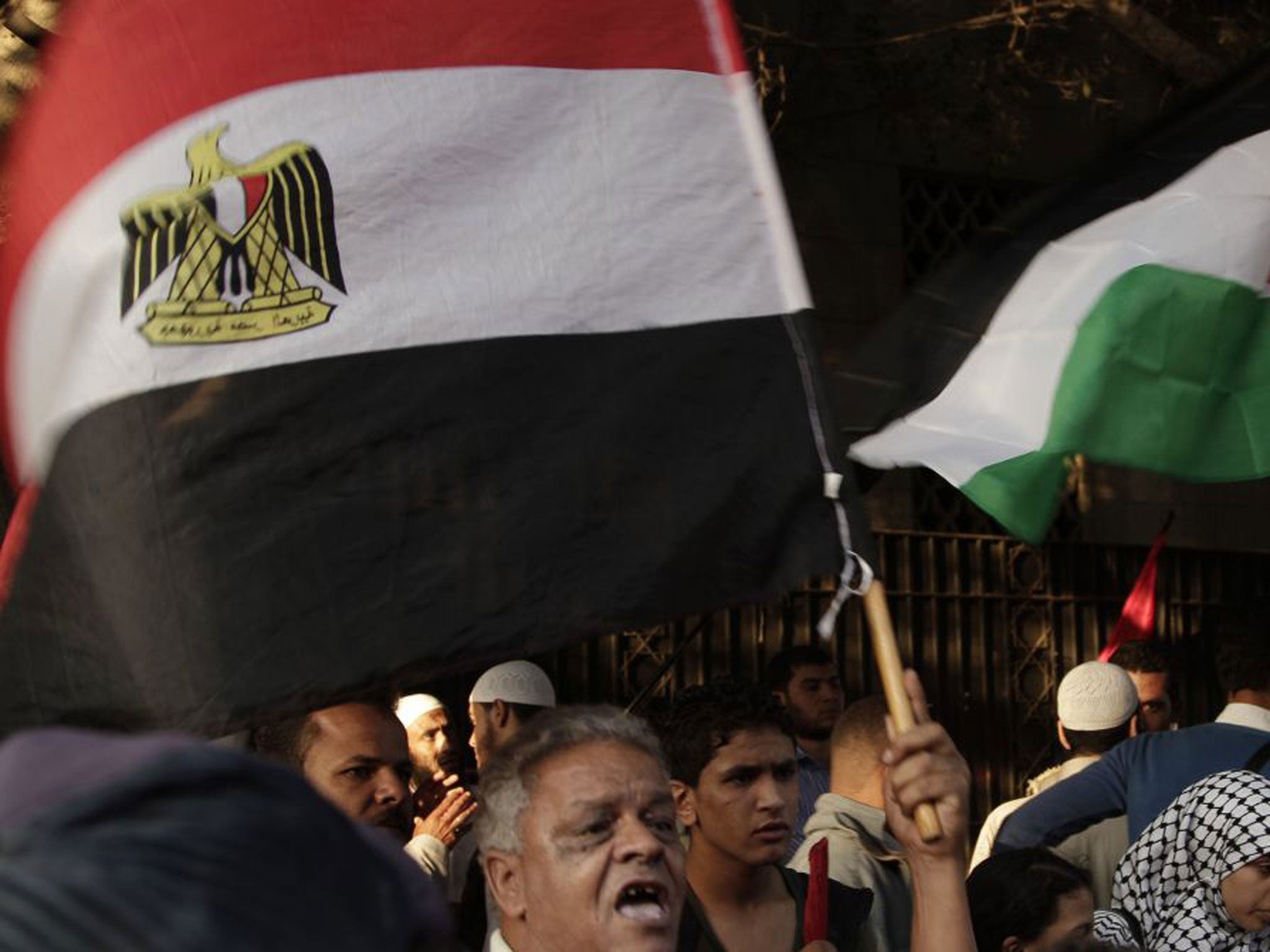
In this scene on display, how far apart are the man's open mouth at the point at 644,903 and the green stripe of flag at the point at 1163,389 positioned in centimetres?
115

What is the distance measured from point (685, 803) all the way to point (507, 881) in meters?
1.28

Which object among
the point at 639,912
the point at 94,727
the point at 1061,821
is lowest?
the point at 1061,821

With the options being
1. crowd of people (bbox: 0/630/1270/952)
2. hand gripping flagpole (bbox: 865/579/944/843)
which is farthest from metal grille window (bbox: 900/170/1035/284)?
hand gripping flagpole (bbox: 865/579/944/843)

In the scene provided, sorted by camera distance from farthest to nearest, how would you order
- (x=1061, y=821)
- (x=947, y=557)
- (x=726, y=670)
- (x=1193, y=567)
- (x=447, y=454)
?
1. (x=1193, y=567)
2. (x=947, y=557)
3. (x=726, y=670)
4. (x=1061, y=821)
5. (x=447, y=454)

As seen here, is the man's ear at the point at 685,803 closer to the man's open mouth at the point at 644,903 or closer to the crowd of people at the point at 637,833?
the crowd of people at the point at 637,833

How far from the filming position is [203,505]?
125 inches

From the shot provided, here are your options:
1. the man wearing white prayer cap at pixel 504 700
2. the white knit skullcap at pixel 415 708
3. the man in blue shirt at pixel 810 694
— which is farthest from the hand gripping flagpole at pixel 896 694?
the man in blue shirt at pixel 810 694

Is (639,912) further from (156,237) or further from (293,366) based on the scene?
(156,237)

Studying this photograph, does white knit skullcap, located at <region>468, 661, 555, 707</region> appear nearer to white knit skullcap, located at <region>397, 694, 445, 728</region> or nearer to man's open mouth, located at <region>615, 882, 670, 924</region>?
white knit skullcap, located at <region>397, 694, 445, 728</region>

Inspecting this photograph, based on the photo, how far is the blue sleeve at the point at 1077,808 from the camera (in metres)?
5.55

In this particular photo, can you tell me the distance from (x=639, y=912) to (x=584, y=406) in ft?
2.83

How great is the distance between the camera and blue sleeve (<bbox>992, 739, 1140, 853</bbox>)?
5.55 metres

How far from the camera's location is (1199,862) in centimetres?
468

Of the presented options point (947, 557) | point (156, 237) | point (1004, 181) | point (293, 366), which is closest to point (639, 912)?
point (293, 366)
